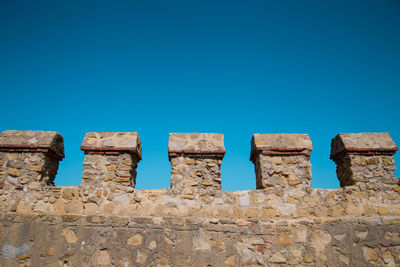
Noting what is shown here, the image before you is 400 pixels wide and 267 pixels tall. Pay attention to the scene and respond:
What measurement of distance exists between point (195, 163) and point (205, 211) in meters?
0.73

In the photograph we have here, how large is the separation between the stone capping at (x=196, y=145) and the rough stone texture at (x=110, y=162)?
1.94ft

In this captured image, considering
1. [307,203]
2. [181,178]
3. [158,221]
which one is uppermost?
[181,178]

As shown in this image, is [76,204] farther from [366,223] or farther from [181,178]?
[366,223]

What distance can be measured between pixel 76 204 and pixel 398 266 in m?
4.55

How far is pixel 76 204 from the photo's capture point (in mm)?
3678

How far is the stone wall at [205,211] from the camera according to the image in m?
3.33

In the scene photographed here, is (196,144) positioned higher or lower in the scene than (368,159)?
higher

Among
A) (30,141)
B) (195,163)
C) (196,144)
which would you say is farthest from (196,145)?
(30,141)

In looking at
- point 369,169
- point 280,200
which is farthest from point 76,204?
point 369,169

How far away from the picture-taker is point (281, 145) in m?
3.87

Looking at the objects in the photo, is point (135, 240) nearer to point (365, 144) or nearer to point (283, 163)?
point (283, 163)

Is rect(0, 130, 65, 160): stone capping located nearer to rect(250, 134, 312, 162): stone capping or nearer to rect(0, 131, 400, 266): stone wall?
rect(0, 131, 400, 266): stone wall

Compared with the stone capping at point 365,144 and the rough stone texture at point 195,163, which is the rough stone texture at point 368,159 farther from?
the rough stone texture at point 195,163

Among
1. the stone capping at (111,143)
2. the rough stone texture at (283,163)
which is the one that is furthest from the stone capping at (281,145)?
the stone capping at (111,143)
